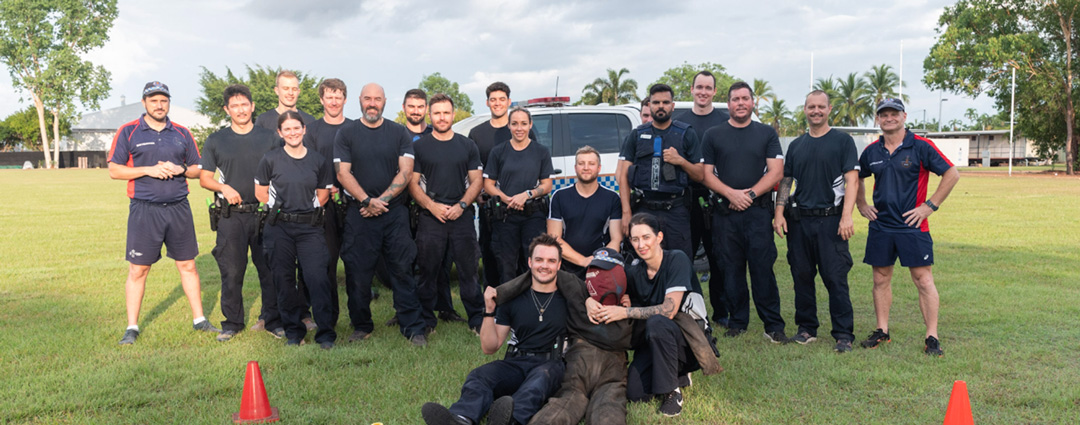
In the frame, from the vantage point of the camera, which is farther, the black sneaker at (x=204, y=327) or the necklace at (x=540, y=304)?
the black sneaker at (x=204, y=327)

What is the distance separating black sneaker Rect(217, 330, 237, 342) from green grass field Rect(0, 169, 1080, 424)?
9 centimetres

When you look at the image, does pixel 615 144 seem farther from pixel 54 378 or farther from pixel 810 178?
pixel 54 378

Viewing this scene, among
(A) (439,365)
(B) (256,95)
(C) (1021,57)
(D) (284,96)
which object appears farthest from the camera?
(B) (256,95)

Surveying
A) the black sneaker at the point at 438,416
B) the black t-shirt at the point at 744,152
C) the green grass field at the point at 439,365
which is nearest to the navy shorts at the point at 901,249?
→ the green grass field at the point at 439,365

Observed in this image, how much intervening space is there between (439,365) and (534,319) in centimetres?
99

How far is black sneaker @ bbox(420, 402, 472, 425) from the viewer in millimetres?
3436

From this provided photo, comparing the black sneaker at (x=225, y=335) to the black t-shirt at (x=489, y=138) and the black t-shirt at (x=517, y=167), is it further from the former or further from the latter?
the black t-shirt at (x=489, y=138)

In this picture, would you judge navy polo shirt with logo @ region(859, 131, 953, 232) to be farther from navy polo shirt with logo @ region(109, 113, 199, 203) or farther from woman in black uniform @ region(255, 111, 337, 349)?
navy polo shirt with logo @ region(109, 113, 199, 203)

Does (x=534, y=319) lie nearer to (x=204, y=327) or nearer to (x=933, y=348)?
(x=933, y=348)

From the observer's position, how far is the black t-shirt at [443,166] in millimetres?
5637

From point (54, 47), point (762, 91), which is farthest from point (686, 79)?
point (54, 47)

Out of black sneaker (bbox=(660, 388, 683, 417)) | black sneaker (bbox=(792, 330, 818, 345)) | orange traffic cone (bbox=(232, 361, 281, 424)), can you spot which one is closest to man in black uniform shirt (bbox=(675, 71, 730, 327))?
black sneaker (bbox=(792, 330, 818, 345))

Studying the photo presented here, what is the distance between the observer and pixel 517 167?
5.68m

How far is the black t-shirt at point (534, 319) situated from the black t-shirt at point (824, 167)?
224 cm
